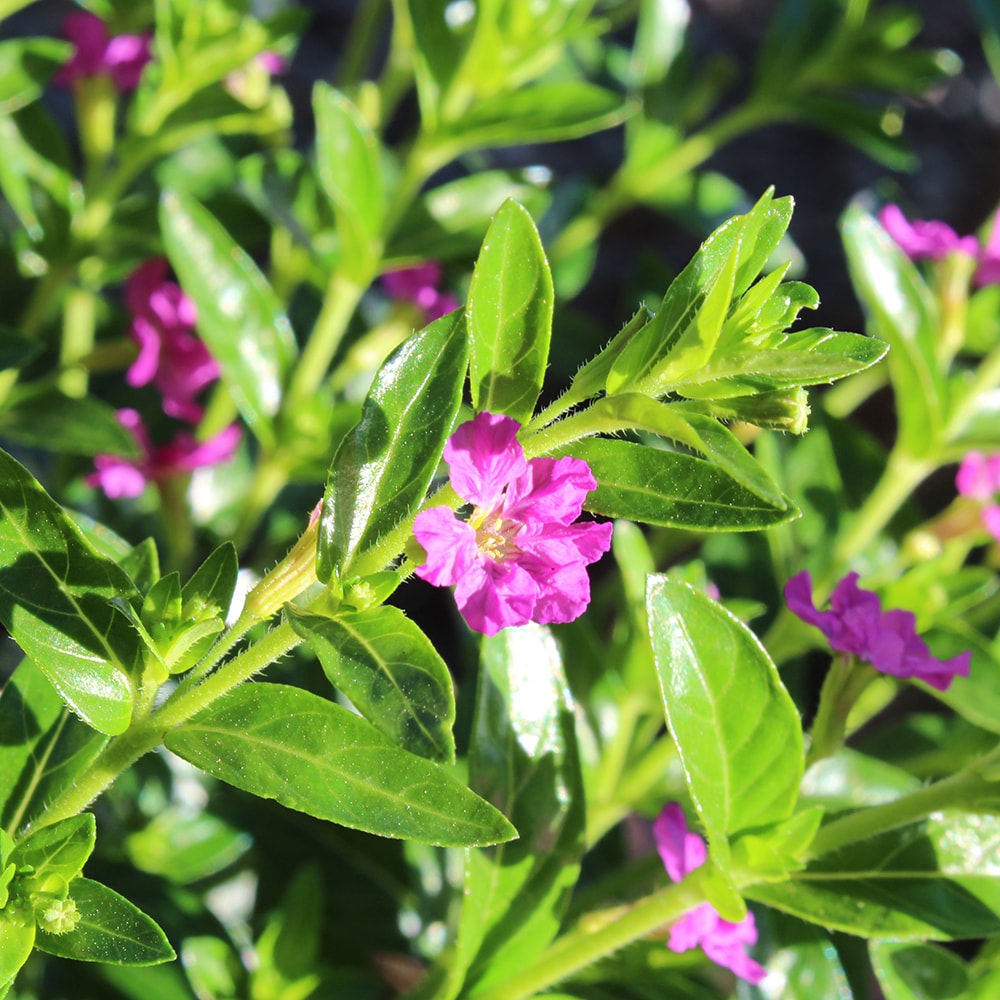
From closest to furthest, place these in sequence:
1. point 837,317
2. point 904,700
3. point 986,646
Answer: point 986,646
point 904,700
point 837,317

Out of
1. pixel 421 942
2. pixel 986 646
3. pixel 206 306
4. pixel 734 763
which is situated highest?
pixel 206 306

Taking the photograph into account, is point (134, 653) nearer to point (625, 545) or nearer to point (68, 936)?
point (68, 936)

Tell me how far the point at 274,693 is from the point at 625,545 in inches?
31.1

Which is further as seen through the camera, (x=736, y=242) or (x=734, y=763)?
(x=734, y=763)

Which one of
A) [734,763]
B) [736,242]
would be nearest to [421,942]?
[734,763]

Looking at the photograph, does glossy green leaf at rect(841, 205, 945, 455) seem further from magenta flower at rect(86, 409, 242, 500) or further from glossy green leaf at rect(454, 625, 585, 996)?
magenta flower at rect(86, 409, 242, 500)

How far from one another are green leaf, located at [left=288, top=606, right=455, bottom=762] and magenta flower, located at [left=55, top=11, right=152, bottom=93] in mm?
1510

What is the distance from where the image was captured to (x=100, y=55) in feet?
6.80

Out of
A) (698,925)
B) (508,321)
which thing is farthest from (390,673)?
(698,925)

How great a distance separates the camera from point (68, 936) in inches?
39.2

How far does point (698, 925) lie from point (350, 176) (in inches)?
47.7

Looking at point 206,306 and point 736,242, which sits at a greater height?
point 736,242

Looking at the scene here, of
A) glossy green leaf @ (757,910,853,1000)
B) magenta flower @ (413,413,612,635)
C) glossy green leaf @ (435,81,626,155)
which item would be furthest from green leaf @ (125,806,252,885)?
glossy green leaf @ (435,81,626,155)

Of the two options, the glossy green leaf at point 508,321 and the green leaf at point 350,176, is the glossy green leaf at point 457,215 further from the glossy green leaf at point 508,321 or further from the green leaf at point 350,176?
the glossy green leaf at point 508,321
